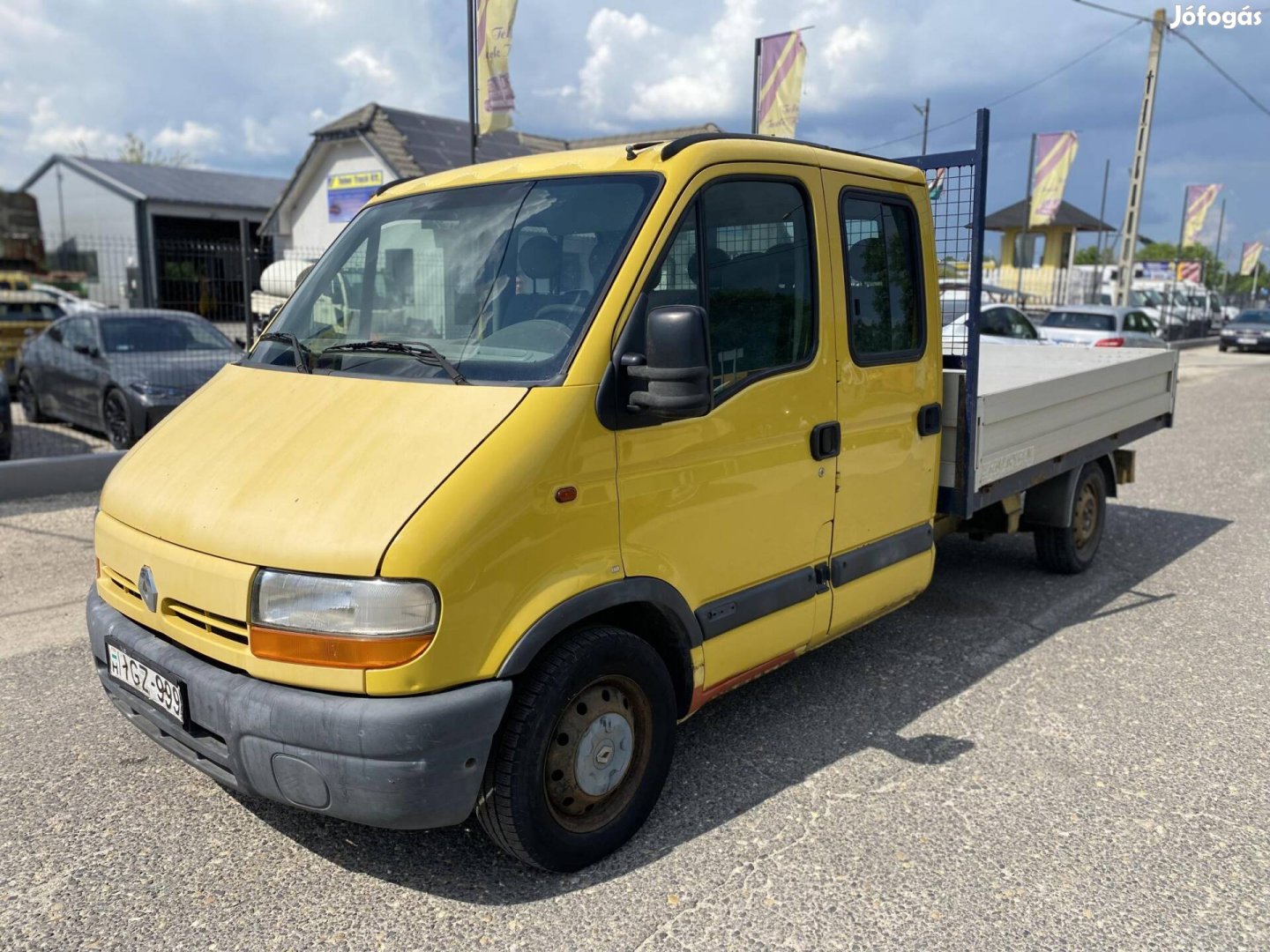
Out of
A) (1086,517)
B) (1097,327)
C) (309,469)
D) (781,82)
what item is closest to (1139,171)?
(1097,327)

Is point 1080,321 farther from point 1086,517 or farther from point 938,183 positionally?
point 938,183

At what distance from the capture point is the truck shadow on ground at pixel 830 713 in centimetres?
329

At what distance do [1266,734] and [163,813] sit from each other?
4.47m

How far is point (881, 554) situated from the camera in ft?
14.4

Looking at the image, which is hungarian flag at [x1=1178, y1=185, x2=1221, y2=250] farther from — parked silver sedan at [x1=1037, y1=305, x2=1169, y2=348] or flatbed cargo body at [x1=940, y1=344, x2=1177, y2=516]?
flatbed cargo body at [x1=940, y1=344, x2=1177, y2=516]

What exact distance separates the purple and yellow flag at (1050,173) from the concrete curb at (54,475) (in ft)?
75.1

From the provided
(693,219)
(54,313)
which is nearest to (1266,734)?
(693,219)

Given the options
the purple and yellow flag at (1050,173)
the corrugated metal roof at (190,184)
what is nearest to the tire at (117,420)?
the purple and yellow flag at (1050,173)

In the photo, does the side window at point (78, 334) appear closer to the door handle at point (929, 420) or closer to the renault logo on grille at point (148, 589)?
the renault logo on grille at point (148, 589)

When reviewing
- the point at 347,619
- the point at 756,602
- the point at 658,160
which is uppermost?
the point at 658,160

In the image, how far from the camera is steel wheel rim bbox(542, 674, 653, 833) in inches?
122

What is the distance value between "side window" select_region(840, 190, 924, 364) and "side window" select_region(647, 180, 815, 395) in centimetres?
31

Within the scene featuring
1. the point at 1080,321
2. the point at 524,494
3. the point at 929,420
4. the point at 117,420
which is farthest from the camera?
the point at 1080,321

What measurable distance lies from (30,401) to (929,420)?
1131 centimetres
